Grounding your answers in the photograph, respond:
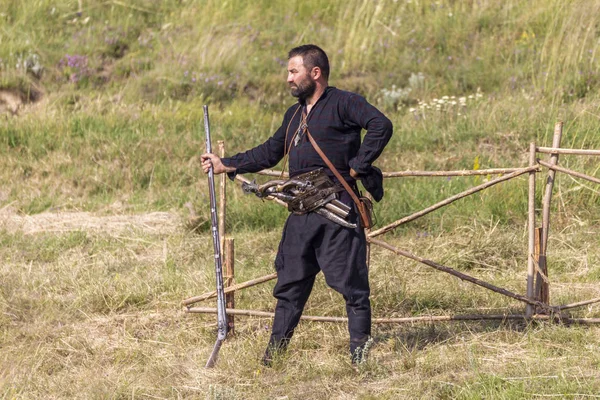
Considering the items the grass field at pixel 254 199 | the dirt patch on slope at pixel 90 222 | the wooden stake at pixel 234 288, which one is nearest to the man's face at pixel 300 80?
the wooden stake at pixel 234 288

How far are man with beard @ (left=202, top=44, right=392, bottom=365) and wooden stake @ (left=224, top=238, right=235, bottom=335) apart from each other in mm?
746

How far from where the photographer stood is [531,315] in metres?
5.32

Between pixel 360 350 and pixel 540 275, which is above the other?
pixel 540 275

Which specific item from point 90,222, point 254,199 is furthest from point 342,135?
point 90,222

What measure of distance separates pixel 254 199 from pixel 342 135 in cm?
316

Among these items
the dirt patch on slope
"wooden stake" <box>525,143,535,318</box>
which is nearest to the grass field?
the dirt patch on slope

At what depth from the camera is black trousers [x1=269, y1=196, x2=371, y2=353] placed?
4.58 meters

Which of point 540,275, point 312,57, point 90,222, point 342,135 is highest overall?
point 312,57

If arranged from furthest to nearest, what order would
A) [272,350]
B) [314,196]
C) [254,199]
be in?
1. [254,199]
2. [272,350]
3. [314,196]

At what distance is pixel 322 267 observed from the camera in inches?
182

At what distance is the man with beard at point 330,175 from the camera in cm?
457

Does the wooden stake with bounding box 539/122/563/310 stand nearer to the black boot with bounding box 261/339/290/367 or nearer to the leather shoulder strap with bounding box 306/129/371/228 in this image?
the leather shoulder strap with bounding box 306/129/371/228

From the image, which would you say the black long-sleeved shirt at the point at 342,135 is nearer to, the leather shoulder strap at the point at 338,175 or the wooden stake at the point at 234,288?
the leather shoulder strap at the point at 338,175

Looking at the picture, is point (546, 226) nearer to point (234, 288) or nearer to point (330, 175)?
point (330, 175)
